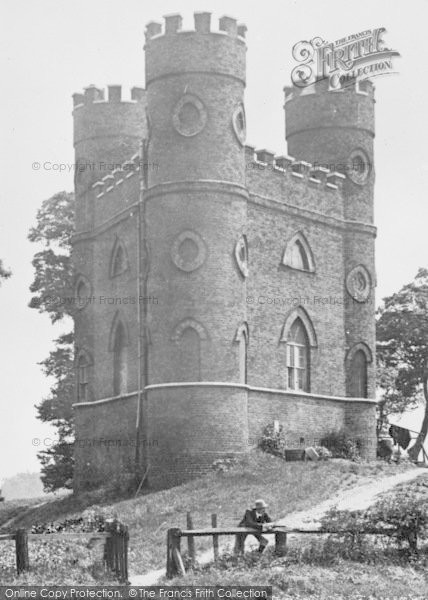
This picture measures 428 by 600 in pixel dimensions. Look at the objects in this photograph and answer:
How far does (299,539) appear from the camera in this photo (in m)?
21.3

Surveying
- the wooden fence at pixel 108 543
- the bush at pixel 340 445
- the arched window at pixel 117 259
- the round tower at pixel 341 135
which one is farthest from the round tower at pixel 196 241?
the wooden fence at pixel 108 543

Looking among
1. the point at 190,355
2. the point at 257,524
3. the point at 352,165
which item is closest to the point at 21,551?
the point at 257,524

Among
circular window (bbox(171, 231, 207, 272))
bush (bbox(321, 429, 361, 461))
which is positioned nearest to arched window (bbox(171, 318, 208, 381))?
circular window (bbox(171, 231, 207, 272))

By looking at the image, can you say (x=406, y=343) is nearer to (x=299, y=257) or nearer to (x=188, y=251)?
(x=299, y=257)

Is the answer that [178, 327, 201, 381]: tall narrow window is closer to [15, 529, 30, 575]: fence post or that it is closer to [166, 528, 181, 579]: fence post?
[166, 528, 181, 579]: fence post

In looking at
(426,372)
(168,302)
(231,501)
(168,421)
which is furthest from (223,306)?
(426,372)

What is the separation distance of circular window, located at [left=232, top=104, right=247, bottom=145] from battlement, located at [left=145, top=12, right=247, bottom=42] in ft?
7.19

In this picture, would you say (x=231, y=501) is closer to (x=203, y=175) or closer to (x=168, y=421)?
(x=168, y=421)

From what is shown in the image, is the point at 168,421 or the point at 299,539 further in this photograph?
the point at 168,421

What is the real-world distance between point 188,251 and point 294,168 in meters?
6.04

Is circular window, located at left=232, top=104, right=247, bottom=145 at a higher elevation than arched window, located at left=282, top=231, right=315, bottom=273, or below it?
higher

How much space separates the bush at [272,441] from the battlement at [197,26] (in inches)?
458

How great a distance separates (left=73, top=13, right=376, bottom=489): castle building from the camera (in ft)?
105

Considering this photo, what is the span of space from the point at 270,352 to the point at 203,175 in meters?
5.90
